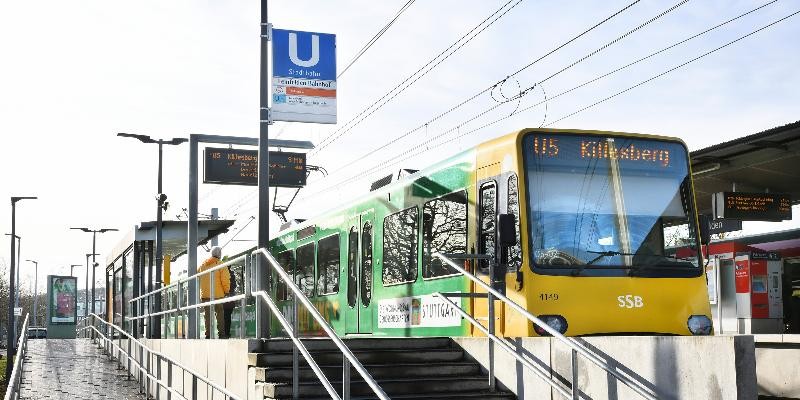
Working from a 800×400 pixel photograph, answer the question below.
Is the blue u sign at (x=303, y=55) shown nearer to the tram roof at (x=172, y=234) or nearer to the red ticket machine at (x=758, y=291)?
the tram roof at (x=172, y=234)

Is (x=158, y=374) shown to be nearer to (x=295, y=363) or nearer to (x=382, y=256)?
(x=382, y=256)

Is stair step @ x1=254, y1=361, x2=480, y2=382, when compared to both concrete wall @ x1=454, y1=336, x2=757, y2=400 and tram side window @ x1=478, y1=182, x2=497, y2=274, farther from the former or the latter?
tram side window @ x1=478, y1=182, x2=497, y2=274

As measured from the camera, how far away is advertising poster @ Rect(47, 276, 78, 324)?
1818 inches

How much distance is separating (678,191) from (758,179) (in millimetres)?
11474

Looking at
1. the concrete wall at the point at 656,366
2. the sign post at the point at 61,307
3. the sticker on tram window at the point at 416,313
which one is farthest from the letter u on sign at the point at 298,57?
the sign post at the point at 61,307

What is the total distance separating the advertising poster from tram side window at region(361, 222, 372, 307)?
35.1 meters

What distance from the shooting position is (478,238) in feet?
35.7

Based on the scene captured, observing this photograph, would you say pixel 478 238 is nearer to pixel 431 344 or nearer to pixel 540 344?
pixel 431 344

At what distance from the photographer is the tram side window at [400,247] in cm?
1256

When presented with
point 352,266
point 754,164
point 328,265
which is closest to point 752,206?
point 754,164

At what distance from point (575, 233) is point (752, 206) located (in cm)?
1231

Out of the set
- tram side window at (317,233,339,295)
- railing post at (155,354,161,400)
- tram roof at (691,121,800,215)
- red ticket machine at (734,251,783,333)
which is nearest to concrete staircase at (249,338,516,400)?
tram side window at (317,233,339,295)

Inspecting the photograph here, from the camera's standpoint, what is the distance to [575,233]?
10.3 m

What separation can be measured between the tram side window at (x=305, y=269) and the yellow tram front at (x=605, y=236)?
6.81 m
